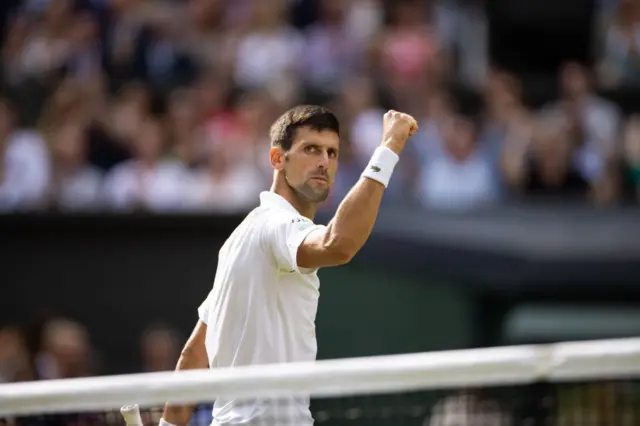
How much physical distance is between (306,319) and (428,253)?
6385mm

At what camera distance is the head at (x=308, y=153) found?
520 centimetres

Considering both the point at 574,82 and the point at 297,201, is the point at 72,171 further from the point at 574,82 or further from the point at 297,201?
the point at 297,201

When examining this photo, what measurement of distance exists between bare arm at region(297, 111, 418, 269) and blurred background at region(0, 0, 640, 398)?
547cm

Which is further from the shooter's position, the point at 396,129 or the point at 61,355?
the point at 61,355

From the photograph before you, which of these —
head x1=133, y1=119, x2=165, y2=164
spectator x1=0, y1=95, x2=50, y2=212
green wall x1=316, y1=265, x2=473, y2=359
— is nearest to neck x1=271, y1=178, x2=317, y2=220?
green wall x1=316, y1=265, x2=473, y2=359

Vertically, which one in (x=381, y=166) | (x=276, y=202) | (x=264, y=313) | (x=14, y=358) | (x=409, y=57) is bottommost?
(x=14, y=358)

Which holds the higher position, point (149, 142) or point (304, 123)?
point (149, 142)

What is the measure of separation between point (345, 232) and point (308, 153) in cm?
53

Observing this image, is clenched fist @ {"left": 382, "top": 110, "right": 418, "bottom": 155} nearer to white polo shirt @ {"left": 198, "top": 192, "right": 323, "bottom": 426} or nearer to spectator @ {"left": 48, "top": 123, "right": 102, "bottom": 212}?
white polo shirt @ {"left": 198, "top": 192, "right": 323, "bottom": 426}

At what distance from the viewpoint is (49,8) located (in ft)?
45.9

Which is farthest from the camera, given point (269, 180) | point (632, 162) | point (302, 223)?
point (632, 162)

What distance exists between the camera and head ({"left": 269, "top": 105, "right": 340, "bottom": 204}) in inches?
205

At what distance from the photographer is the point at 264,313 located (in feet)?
16.9

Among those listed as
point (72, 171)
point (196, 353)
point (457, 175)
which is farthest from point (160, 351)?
point (196, 353)
